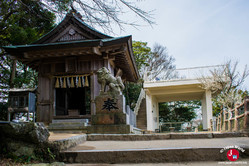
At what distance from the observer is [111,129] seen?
764 cm

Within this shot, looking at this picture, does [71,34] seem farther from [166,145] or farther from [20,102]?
[166,145]

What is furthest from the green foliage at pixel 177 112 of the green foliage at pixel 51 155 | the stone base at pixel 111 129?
the green foliage at pixel 51 155

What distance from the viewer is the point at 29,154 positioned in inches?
137

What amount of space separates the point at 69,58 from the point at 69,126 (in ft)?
12.2

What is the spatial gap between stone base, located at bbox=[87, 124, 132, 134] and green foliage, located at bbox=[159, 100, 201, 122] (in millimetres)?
21716

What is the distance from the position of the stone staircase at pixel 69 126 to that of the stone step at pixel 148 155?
19.7ft

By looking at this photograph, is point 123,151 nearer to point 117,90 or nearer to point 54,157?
point 54,157

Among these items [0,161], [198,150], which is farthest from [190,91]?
[0,161]

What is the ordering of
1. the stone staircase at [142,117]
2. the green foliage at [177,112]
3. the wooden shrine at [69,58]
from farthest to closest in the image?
the green foliage at [177,112] < the stone staircase at [142,117] < the wooden shrine at [69,58]

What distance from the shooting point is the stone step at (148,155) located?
3357mm

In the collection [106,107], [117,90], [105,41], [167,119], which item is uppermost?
[105,41]

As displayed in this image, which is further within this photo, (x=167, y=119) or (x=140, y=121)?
(x=167, y=119)

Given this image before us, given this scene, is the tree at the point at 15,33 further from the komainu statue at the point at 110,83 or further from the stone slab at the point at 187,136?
the stone slab at the point at 187,136

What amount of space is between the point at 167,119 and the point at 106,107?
22.3 metres
